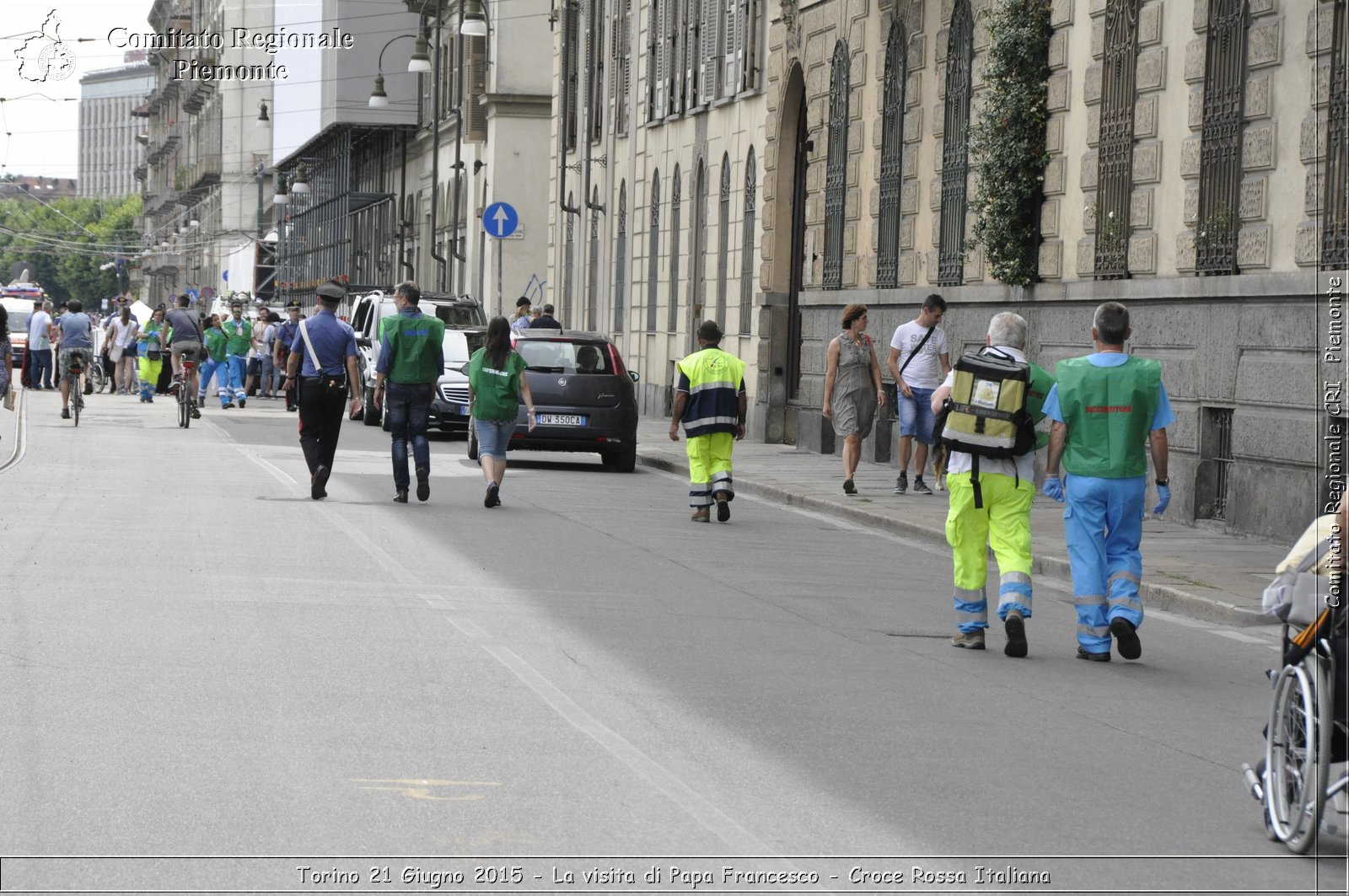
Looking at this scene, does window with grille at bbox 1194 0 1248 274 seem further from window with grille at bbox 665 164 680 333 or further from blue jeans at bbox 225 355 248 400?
blue jeans at bbox 225 355 248 400

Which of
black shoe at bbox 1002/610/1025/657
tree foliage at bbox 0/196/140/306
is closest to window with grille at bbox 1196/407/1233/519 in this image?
black shoe at bbox 1002/610/1025/657

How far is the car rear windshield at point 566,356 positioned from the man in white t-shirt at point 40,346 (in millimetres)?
21050

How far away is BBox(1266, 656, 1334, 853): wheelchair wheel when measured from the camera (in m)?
6.18

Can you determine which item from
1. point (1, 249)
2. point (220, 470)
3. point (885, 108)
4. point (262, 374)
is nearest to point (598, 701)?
point (220, 470)

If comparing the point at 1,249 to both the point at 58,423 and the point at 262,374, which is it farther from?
the point at 58,423

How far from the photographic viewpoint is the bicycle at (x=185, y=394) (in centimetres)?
3000

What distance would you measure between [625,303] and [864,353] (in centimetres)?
2088

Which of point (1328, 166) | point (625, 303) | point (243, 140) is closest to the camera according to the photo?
point (1328, 166)

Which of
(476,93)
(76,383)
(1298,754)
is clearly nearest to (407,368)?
(76,383)

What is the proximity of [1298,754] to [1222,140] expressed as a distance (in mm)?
12065

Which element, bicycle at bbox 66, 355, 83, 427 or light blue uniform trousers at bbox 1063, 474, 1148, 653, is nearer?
light blue uniform trousers at bbox 1063, 474, 1148, 653

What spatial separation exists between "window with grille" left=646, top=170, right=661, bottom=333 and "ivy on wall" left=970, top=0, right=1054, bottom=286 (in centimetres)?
1691

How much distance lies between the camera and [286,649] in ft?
31.8

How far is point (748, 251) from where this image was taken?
3275 centimetres
